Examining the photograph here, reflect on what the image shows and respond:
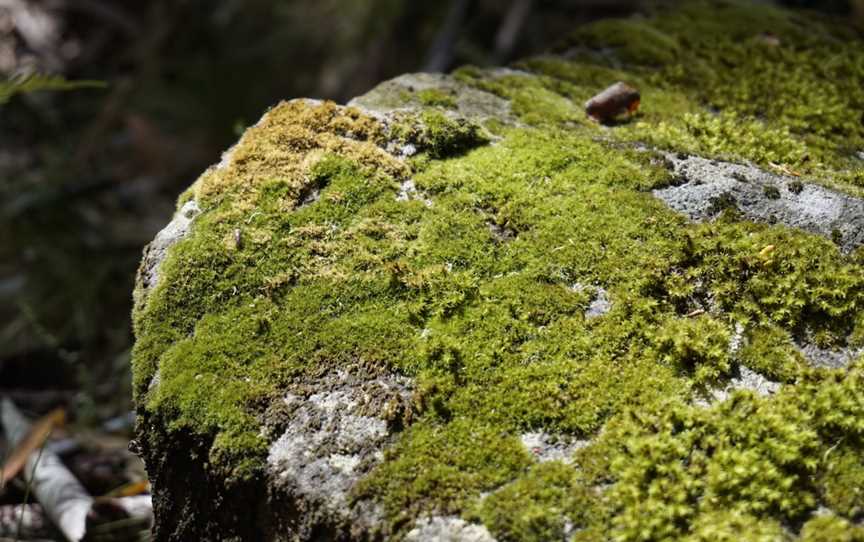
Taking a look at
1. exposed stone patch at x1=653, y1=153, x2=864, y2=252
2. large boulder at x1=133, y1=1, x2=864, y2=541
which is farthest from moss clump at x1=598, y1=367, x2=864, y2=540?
exposed stone patch at x1=653, y1=153, x2=864, y2=252

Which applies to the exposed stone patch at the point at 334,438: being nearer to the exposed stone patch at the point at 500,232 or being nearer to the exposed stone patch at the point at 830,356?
the exposed stone patch at the point at 500,232

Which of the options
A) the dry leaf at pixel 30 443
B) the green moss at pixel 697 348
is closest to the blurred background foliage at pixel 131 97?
the dry leaf at pixel 30 443

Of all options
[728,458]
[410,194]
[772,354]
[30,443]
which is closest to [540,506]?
[728,458]

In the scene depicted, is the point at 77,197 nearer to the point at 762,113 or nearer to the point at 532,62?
the point at 532,62

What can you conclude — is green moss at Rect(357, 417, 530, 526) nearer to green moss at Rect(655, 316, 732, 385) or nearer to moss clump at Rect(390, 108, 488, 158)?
green moss at Rect(655, 316, 732, 385)

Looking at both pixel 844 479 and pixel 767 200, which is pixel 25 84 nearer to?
pixel 767 200

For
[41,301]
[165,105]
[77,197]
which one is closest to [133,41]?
[165,105]

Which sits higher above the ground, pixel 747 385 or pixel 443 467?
pixel 443 467
